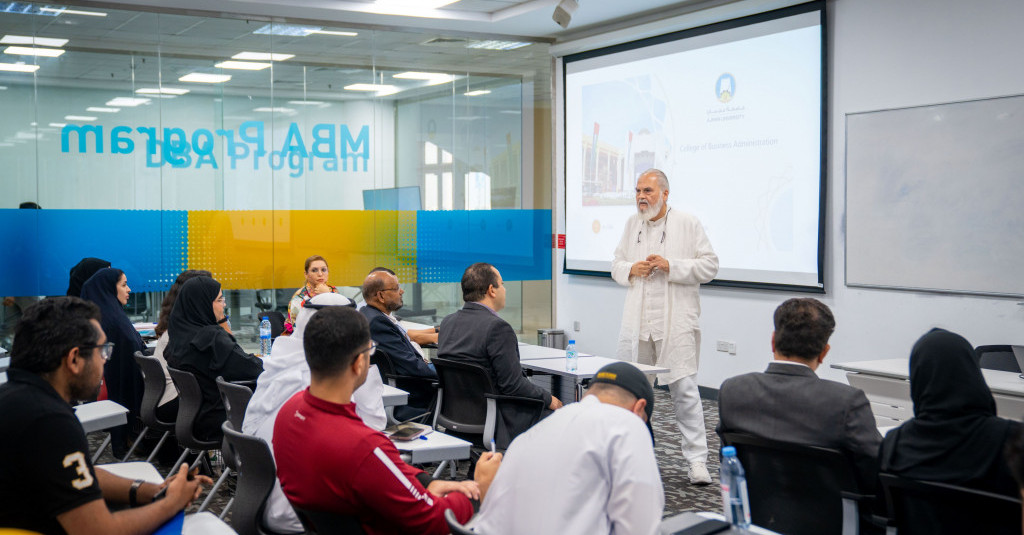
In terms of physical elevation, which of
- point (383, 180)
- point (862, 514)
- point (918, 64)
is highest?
point (918, 64)

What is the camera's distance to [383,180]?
8625 mm

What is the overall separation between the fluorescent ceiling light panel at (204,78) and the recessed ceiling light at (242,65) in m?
0.11

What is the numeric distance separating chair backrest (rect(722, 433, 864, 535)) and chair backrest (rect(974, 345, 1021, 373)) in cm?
259

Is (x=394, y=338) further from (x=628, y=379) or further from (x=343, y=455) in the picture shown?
(x=628, y=379)

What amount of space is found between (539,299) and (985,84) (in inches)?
201

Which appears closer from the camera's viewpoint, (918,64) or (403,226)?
(918,64)

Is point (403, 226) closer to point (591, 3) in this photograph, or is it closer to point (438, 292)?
point (438, 292)

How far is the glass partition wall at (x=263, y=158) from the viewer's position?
23.9 feet

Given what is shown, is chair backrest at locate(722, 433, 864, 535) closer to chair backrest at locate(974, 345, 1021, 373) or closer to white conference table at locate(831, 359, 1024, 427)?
white conference table at locate(831, 359, 1024, 427)

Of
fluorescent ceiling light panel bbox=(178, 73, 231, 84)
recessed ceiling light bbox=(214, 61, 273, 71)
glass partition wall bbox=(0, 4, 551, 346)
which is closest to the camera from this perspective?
glass partition wall bbox=(0, 4, 551, 346)

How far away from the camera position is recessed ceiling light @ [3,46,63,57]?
7191 millimetres

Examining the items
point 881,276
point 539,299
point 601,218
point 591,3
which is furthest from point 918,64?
point 539,299

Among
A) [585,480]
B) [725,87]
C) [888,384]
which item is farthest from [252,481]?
[725,87]

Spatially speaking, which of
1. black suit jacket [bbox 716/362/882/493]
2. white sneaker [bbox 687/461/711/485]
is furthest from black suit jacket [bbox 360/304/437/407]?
black suit jacket [bbox 716/362/882/493]
